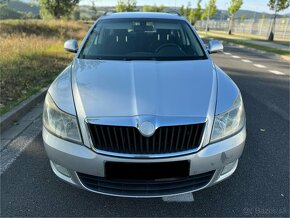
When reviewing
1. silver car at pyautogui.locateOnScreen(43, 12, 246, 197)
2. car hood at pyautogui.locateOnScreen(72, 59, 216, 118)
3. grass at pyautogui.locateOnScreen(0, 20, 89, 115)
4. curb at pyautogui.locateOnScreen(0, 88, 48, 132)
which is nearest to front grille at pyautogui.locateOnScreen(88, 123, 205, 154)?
silver car at pyautogui.locateOnScreen(43, 12, 246, 197)

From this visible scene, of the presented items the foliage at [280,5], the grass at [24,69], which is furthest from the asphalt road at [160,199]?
the foliage at [280,5]

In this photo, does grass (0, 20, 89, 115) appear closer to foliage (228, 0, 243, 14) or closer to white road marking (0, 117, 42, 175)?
white road marking (0, 117, 42, 175)

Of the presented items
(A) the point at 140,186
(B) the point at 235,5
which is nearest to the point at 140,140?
(A) the point at 140,186

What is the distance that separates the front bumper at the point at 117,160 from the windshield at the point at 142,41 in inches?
54.9

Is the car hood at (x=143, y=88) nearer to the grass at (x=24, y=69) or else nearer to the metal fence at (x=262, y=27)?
the grass at (x=24, y=69)

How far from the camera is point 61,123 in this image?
261cm

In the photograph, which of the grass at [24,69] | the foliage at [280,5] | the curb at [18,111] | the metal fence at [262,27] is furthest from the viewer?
the metal fence at [262,27]

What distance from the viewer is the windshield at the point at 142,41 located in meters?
3.76

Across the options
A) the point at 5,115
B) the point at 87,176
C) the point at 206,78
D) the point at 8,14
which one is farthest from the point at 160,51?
the point at 8,14

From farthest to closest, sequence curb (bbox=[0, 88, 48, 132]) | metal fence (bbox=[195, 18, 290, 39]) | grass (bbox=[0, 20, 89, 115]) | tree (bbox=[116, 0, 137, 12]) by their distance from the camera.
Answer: tree (bbox=[116, 0, 137, 12]), metal fence (bbox=[195, 18, 290, 39]), grass (bbox=[0, 20, 89, 115]), curb (bbox=[0, 88, 48, 132])

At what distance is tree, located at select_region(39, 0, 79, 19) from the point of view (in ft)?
119

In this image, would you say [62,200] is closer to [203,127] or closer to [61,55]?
[203,127]

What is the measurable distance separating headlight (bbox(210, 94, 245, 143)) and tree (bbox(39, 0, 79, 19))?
1460 inches

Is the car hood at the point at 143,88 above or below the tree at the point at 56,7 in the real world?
above
